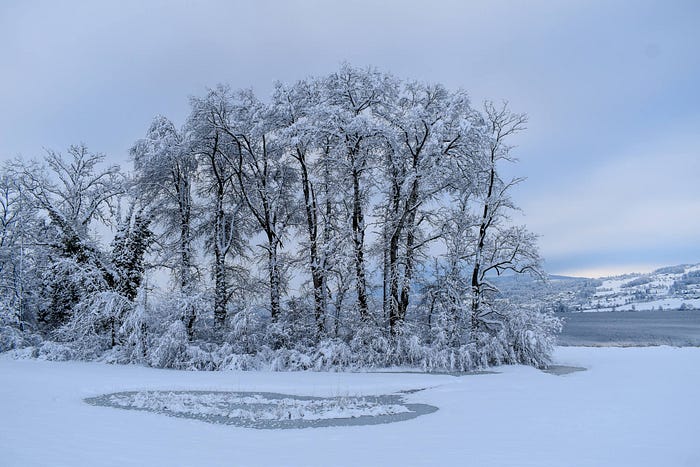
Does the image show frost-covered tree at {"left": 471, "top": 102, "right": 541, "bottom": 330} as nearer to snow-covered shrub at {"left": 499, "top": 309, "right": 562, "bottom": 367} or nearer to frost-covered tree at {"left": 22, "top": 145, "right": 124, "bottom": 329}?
snow-covered shrub at {"left": 499, "top": 309, "right": 562, "bottom": 367}

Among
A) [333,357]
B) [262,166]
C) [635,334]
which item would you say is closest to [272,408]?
[333,357]

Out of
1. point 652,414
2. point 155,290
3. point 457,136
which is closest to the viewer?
point 652,414

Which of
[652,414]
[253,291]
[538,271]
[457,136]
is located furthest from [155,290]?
[652,414]

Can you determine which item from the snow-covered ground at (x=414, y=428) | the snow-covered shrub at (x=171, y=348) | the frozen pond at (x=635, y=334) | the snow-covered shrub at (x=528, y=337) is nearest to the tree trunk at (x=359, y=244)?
the snow-covered ground at (x=414, y=428)

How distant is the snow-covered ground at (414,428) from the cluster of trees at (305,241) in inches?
162

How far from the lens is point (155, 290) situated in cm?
2206

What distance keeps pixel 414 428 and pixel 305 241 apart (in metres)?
14.4

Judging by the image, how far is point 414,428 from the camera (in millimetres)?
9578

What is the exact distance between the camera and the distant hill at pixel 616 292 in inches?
819

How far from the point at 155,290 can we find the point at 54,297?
8782 millimetres

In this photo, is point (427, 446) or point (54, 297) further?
point (54, 297)

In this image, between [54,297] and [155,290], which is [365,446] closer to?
[155,290]

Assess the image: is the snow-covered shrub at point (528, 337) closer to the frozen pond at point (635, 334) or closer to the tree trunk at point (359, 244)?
the frozen pond at point (635, 334)

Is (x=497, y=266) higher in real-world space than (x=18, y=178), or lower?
lower
